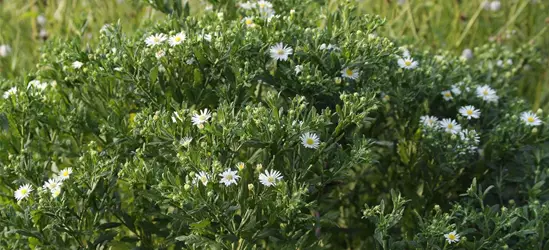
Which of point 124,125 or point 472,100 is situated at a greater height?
point 472,100

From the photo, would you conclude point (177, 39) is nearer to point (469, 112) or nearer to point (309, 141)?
point (309, 141)

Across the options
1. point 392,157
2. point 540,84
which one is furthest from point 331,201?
point 540,84

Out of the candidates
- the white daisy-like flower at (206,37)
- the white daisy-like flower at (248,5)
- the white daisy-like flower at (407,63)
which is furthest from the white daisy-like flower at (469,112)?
the white daisy-like flower at (206,37)

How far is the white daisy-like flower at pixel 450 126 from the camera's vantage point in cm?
235

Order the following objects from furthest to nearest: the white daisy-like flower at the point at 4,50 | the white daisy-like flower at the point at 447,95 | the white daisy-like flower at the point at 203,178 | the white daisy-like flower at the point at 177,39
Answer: the white daisy-like flower at the point at 4,50 < the white daisy-like flower at the point at 447,95 < the white daisy-like flower at the point at 177,39 < the white daisy-like flower at the point at 203,178

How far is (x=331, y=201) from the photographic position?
235 centimetres

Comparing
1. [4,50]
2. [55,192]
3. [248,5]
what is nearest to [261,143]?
Answer: [55,192]

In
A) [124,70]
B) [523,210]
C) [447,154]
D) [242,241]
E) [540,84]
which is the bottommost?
[242,241]

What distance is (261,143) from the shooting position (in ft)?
6.25

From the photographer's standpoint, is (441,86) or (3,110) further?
(441,86)

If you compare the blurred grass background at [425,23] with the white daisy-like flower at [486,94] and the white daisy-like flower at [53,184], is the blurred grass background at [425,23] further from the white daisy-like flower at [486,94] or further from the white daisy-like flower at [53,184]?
the white daisy-like flower at [53,184]

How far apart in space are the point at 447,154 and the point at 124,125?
3.43 feet

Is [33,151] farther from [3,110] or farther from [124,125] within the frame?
[124,125]

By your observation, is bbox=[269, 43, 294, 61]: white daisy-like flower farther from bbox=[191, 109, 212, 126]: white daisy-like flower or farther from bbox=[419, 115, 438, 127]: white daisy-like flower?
bbox=[419, 115, 438, 127]: white daisy-like flower
